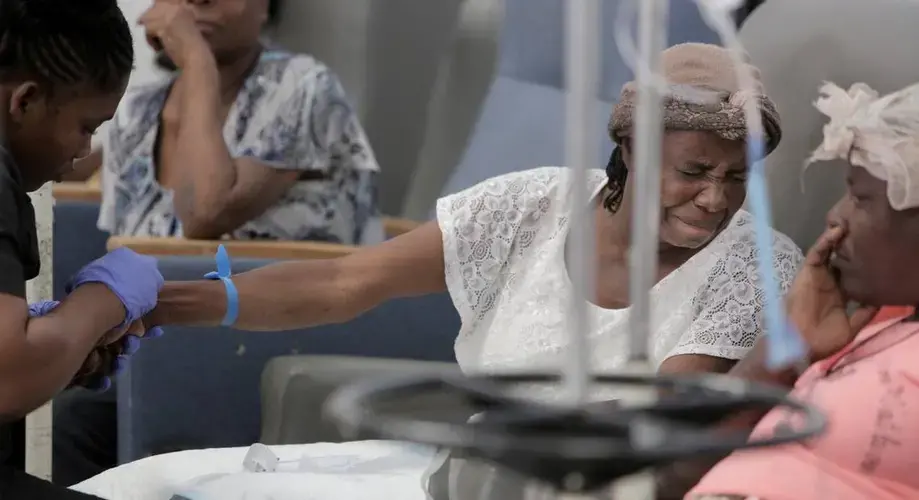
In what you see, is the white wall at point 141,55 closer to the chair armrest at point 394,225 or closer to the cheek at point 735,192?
the chair armrest at point 394,225

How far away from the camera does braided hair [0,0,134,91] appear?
3.54 ft

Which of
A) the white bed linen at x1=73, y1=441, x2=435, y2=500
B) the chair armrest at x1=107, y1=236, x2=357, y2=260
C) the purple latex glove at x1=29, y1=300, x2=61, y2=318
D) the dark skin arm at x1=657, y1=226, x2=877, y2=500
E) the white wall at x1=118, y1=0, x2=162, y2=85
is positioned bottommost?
the white bed linen at x1=73, y1=441, x2=435, y2=500

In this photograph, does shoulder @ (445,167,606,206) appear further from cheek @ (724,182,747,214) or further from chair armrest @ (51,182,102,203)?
chair armrest @ (51,182,102,203)

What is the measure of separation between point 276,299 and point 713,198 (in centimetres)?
48

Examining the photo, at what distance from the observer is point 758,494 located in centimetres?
99

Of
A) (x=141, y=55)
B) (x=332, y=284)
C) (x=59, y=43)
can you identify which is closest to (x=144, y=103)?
(x=141, y=55)

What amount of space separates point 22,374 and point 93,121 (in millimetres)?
242

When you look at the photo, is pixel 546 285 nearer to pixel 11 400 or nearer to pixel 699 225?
pixel 699 225

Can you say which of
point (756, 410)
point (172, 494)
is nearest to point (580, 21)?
point (756, 410)

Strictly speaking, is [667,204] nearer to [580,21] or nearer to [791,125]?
[791,125]

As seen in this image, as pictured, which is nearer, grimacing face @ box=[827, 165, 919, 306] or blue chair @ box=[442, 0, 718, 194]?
grimacing face @ box=[827, 165, 919, 306]

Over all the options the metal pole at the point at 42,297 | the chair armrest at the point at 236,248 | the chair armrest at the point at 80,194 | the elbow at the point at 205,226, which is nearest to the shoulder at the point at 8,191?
the metal pole at the point at 42,297

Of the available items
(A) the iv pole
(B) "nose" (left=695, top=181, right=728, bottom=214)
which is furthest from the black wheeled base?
(B) "nose" (left=695, top=181, right=728, bottom=214)

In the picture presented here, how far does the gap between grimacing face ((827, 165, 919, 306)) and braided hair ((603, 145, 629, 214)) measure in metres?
0.23
